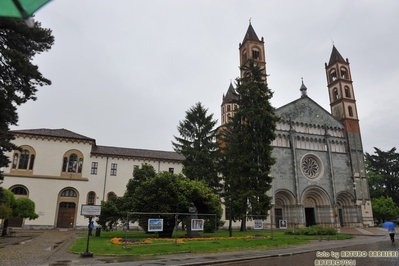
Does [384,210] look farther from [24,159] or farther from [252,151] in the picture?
[24,159]

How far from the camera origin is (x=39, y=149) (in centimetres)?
3891

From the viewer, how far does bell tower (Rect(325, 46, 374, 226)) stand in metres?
45.5

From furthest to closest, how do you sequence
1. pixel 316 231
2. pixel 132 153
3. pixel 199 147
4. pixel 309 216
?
pixel 132 153 → pixel 309 216 → pixel 199 147 → pixel 316 231

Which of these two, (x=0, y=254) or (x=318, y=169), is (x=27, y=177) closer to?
(x=0, y=254)

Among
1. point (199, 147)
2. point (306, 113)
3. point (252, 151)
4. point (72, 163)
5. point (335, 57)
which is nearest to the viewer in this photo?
point (252, 151)

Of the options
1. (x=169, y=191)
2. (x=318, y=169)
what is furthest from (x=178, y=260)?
(x=318, y=169)

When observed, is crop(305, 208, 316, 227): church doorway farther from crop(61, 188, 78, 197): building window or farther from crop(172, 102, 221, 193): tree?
crop(61, 188, 78, 197): building window

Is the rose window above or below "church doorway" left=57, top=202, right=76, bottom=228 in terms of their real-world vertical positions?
above

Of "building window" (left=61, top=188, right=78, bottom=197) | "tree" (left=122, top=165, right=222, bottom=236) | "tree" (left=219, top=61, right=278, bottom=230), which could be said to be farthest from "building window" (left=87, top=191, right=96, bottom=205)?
"tree" (left=219, top=61, right=278, bottom=230)

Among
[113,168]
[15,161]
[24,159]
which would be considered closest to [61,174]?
[24,159]

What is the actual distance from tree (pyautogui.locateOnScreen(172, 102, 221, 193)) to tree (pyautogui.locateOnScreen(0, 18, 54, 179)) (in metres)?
21.0

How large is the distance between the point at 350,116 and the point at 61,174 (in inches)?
2020

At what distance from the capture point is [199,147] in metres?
35.9

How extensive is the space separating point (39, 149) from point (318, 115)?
4623 cm
